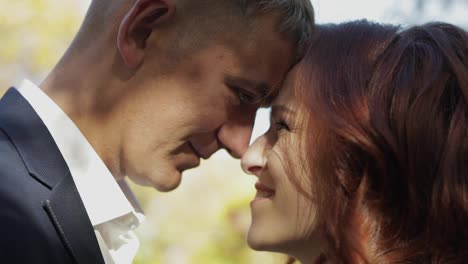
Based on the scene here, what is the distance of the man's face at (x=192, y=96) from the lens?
242cm

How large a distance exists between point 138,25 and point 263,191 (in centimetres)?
66

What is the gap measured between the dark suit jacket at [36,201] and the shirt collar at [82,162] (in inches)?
1.7

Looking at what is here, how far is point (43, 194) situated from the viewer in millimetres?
1938

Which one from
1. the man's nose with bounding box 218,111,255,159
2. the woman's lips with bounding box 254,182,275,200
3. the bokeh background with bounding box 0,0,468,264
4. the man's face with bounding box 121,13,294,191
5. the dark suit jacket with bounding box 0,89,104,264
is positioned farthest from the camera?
the bokeh background with bounding box 0,0,468,264

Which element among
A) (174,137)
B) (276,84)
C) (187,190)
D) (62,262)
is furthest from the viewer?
(187,190)

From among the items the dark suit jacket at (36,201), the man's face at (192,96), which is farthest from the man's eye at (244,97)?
the dark suit jacket at (36,201)

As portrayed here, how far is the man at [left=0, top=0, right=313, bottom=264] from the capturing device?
2178 mm

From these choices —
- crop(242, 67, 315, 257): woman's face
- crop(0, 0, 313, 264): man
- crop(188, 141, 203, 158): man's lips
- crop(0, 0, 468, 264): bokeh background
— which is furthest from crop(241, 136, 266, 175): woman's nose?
crop(0, 0, 468, 264): bokeh background

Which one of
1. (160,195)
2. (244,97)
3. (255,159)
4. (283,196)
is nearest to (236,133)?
(244,97)

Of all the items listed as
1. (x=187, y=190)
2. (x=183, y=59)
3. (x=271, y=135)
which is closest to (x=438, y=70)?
(x=271, y=135)

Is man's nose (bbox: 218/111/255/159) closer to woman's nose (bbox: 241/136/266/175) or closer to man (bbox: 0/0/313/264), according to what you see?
man (bbox: 0/0/313/264)

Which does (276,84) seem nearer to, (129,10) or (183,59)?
(183,59)

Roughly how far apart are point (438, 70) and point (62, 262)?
3.47 ft

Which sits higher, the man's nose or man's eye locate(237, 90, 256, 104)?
man's eye locate(237, 90, 256, 104)
